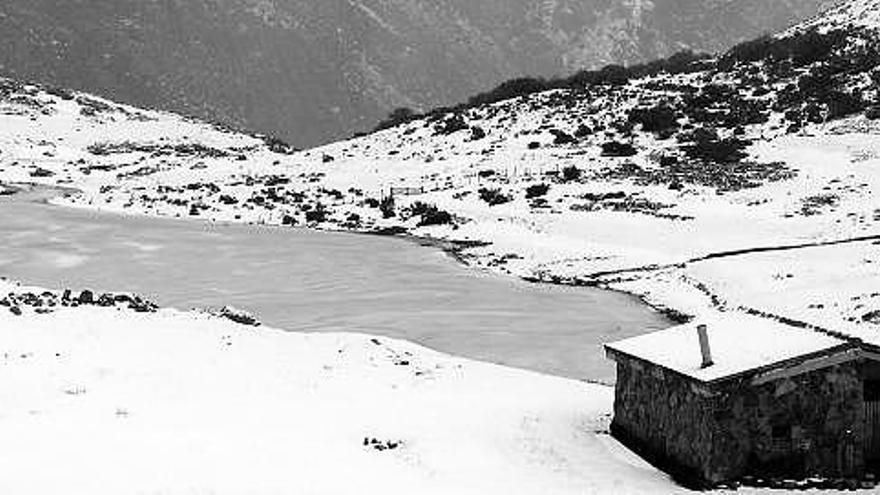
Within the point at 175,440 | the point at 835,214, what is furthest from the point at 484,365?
the point at 835,214

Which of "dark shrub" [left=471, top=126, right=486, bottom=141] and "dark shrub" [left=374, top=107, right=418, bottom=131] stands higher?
"dark shrub" [left=374, top=107, right=418, bottom=131]

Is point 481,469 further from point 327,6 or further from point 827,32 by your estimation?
point 327,6

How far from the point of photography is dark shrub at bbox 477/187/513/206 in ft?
142

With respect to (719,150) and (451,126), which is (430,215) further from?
(451,126)

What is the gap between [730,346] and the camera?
14156 millimetres

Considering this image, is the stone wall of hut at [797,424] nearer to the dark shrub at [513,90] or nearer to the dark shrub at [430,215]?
the dark shrub at [430,215]

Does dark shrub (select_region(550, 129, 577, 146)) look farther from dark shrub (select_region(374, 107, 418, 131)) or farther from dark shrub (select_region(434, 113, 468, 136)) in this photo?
dark shrub (select_region(374, 107, 418, 131))

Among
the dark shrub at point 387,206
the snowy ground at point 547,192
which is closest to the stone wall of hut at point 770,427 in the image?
the snowy ground at point 547,192

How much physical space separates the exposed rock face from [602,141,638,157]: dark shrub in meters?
77.7

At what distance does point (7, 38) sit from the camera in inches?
4609

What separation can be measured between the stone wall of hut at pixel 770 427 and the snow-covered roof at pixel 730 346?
0.77ft

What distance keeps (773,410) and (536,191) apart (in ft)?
Answer: 101

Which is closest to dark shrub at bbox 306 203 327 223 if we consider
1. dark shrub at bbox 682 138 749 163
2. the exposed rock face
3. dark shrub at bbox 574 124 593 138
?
dark shrub at bbox 574 124 593 138

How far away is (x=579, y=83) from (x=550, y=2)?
86176 mm
